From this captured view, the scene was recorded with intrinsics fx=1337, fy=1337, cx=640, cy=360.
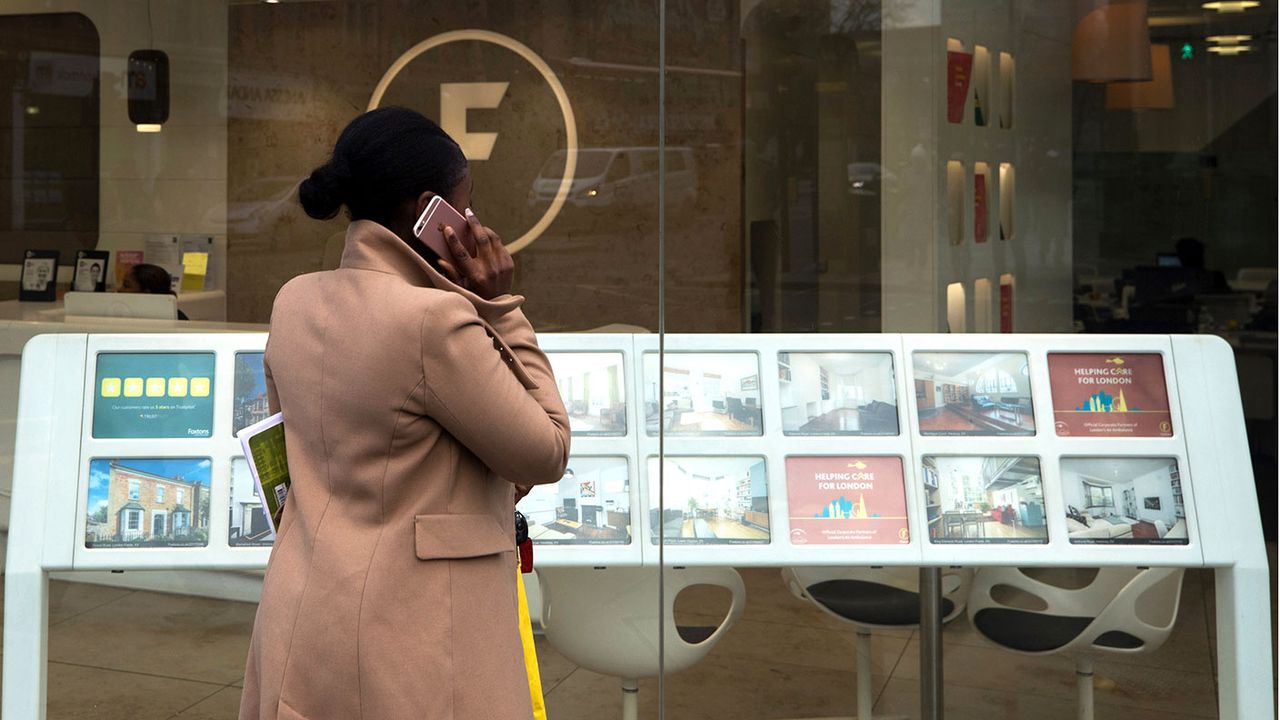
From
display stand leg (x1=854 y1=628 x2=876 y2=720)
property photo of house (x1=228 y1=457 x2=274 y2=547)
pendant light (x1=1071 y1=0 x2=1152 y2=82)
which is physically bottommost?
display stand leg (x1=854 y1=628 x2=876 y2=720)

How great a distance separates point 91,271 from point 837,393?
2.03m

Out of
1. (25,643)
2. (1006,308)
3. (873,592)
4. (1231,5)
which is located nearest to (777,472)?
(873,592)

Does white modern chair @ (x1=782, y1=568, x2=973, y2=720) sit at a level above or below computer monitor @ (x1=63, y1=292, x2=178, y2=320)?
below

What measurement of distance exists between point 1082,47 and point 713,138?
103 cm

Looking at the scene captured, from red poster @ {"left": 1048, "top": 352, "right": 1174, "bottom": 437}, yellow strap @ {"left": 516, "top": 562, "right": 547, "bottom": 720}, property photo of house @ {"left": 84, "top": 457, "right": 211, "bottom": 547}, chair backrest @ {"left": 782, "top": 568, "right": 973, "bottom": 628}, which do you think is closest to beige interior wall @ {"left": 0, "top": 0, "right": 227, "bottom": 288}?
property photo of house @ {"left": 84, "top": 457, "right": 211, "bottom": 547}

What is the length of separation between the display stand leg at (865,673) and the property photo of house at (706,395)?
0.85 meters

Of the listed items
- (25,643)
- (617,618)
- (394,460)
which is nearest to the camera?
(394,460)

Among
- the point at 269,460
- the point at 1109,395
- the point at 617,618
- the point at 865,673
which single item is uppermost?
the point at 1109,395

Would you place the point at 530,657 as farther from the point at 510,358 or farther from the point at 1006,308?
the point at 1006,308

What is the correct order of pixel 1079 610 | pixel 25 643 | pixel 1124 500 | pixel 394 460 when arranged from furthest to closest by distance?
pixel 1079 610
pixel 1124 500
pixel 25 643
pixel 394 460

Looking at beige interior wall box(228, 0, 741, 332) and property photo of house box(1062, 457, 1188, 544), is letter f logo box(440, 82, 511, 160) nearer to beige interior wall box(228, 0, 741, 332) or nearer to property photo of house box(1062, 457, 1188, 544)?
beige interior wall box(228, 0, 741, 332)

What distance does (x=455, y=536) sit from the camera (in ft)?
5.91

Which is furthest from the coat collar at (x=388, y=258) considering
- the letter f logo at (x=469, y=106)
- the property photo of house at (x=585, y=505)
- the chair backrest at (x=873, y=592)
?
the chair backrest at (x=873, y=592)

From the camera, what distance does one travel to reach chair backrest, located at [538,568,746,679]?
335 cm
